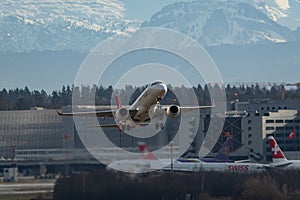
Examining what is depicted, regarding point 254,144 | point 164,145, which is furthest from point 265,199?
point 254,144

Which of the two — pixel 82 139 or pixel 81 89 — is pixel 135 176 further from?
pixel 81 89

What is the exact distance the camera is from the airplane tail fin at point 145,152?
98.3 m

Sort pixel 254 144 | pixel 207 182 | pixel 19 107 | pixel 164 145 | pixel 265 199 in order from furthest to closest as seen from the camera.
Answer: pixel 19 107
pixel 254 144
pixel 164 145
pixel 207 182
pixel 265 199

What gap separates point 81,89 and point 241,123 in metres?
46.4

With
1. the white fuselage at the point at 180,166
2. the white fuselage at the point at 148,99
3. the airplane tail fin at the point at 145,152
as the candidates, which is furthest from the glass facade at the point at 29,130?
the white fuselage at the point at 148,99

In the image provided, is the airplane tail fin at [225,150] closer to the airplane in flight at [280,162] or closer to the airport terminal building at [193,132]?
the airport terminal building at [193,132]

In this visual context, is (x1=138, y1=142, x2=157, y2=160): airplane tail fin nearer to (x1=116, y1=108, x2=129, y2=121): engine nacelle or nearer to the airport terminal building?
the airport terminal building

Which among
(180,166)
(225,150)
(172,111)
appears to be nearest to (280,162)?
(180,166)

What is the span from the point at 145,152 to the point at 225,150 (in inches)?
758

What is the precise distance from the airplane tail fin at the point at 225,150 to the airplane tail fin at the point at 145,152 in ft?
29.3

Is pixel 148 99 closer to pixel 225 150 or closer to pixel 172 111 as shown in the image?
pixel 172 111

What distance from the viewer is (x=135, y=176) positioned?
8256cm

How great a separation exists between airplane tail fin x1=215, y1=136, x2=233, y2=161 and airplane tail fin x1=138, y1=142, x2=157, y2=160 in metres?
8.93

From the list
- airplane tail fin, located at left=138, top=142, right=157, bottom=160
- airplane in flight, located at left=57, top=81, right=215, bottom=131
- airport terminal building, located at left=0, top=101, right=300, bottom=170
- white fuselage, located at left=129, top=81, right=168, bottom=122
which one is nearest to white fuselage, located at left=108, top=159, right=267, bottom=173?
airplane tail fin, located at left=138, top=142, right=157, bottom=160
